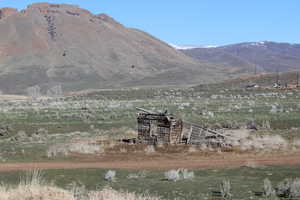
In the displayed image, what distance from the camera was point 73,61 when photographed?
168 m

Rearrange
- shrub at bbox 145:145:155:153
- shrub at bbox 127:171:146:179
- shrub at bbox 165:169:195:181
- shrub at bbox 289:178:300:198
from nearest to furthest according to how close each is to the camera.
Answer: shrub at bbox 289:178:300:198 < shrub at bbox 165:169:195:181 < shrub at bbox 127:171:146:179 < shrub at bbox 145:145:155:153

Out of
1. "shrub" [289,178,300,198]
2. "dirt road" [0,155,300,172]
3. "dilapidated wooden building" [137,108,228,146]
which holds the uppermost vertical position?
"dilapidated wooden building" [137,108,228,146]

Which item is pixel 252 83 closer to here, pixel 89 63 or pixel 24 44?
pixel 89 63

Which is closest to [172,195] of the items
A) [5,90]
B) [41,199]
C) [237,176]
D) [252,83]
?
[237,176]

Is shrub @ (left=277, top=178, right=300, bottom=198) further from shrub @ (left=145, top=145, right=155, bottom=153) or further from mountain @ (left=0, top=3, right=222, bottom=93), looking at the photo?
mountain @ (left=0, top=3, right=222, bottom=93)

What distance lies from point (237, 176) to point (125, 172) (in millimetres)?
4016

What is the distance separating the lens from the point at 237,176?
17469 millimetres

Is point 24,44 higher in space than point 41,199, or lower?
higher

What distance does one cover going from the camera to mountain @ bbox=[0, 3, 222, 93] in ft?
497

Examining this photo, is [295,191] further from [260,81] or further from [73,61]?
[73,61]

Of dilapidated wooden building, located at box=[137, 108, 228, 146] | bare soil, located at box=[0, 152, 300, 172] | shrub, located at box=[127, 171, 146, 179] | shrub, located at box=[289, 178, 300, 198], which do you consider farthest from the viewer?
dilapidated wooden building, located at box=[137, 108, 228, 146]

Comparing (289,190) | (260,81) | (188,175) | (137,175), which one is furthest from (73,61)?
(289,190)

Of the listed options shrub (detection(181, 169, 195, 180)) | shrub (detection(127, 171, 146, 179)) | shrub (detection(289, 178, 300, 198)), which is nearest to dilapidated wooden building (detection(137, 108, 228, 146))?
shrub (detection(127, 171, 146, 179))

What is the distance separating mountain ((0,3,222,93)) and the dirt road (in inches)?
4634
